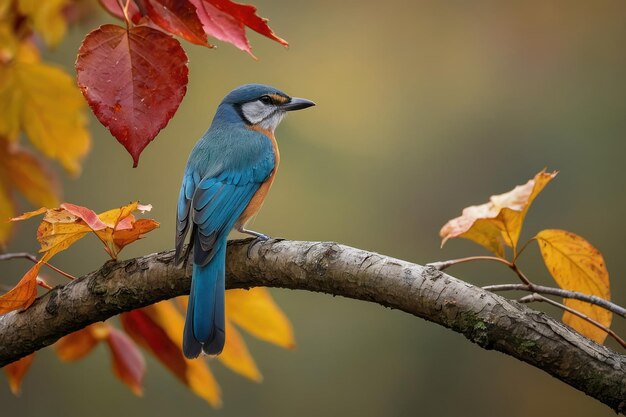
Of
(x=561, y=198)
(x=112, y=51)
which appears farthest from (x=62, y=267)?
(x=112, y=51)

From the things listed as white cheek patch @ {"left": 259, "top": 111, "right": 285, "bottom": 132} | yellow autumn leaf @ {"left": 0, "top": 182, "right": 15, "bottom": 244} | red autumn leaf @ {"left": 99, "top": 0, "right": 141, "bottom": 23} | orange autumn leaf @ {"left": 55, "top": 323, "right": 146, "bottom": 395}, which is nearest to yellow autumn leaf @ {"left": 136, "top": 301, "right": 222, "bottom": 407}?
orange autumn leaf @ {"left": 55, "top": 323, "right": 146, "bottom": 395}

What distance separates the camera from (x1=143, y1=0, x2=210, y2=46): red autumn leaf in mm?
1793

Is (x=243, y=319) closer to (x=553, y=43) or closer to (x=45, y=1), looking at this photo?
(x=45, y=1)

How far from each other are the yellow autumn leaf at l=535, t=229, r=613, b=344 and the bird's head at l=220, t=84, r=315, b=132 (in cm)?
193

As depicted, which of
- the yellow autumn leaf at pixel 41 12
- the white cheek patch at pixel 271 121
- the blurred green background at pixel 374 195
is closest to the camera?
the yellow autumn leaf at pixel 41 12

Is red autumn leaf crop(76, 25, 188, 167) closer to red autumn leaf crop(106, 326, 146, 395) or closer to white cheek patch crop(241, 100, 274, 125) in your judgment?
red autumn leaf crop(106, 326, 146, 395)

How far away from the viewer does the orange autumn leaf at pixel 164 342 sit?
2.37 m

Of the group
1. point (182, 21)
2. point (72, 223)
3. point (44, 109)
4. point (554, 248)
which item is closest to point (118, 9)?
point (182, 21)

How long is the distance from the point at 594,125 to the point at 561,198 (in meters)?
0.77

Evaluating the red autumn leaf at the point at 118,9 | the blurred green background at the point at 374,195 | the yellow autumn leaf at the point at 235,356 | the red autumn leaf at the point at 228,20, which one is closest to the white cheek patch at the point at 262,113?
the yellow autumn leaf at the point at 235,356

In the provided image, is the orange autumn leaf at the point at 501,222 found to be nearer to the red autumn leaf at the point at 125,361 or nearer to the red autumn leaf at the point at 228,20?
the red autumn leaf at the point at 228,20

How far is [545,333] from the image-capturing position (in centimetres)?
167

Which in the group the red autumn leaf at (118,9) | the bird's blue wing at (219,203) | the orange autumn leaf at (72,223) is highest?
the red autumn leaf at (118,9)

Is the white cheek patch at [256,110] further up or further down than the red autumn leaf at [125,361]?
further up
